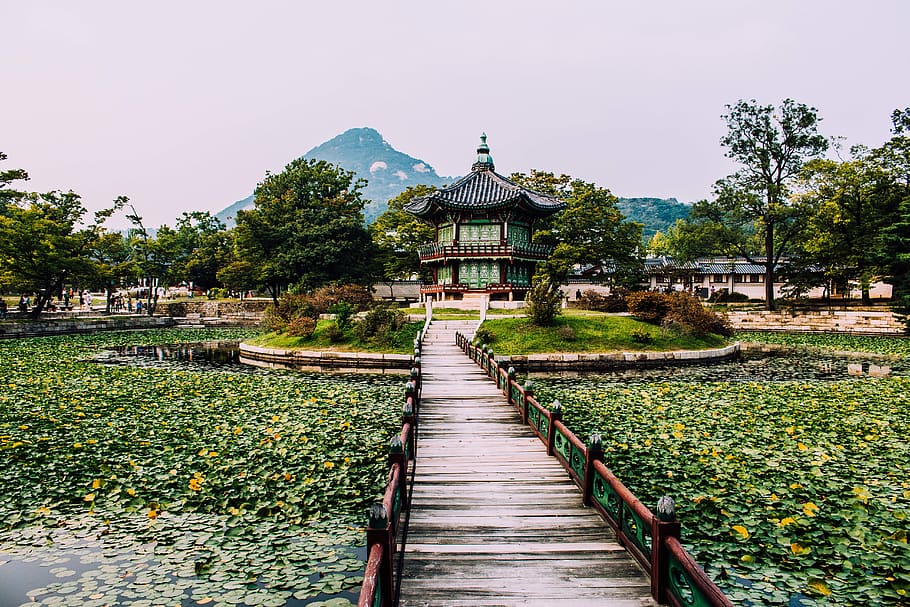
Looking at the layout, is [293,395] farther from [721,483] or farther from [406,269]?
[406,269]

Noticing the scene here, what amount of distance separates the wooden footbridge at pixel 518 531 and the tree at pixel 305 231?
119ft

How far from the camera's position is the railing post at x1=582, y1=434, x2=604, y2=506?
578cm

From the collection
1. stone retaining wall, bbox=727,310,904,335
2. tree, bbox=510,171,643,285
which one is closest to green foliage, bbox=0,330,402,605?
tree, bbox=510,171,643,285

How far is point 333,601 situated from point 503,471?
3032 millimetres

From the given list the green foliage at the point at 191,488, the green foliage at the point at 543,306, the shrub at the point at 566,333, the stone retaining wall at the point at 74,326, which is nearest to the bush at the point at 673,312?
the shrub at the point at 566,333

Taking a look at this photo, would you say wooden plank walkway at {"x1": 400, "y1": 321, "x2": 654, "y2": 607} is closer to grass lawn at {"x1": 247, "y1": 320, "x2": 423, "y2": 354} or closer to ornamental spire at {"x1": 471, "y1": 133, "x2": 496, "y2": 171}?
grass lawn at {"x1": 247, "y1": 320, "x2": 423, "y2": 354}

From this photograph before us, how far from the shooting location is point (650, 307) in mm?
24781

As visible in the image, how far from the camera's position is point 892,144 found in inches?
1302

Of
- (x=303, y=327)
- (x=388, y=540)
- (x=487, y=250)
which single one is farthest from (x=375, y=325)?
(x=388, y=540)

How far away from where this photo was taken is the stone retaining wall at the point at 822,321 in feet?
105

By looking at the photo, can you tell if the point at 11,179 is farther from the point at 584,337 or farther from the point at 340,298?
the point at 584,337

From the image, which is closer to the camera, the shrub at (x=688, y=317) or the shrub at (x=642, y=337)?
the shrub at (x=642, y=337)

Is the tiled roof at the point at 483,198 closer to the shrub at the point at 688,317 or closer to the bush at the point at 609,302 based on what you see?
the bush at the point at 609,302

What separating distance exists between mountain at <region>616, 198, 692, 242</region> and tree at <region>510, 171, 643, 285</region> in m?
119
